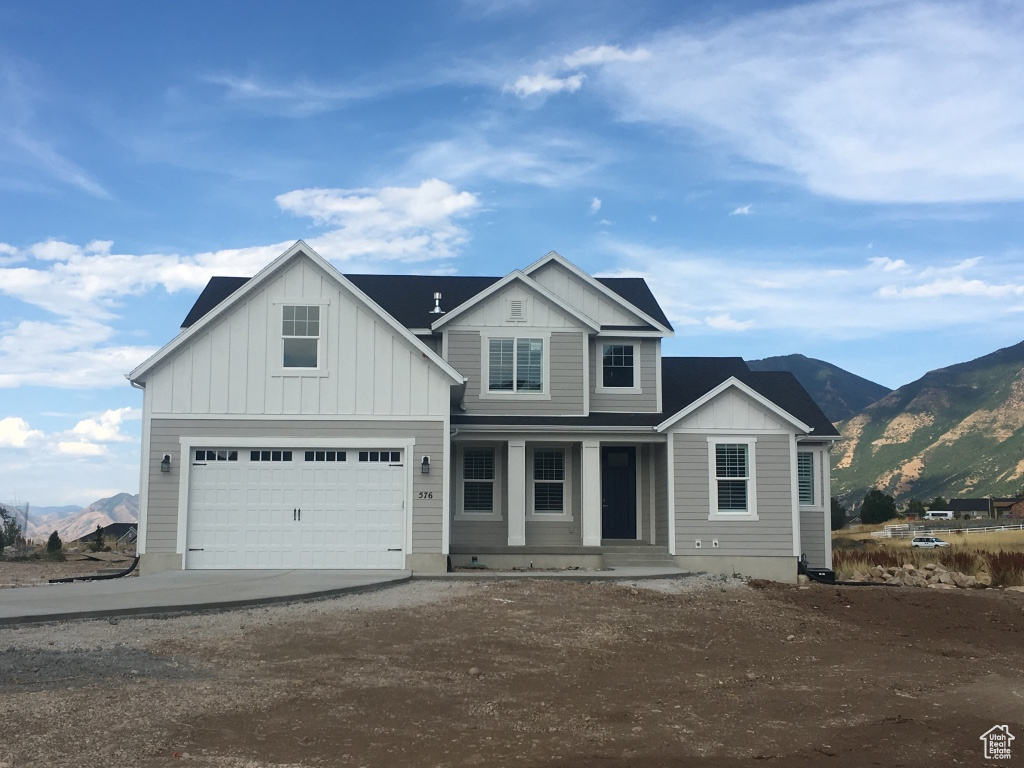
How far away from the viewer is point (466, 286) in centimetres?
2502

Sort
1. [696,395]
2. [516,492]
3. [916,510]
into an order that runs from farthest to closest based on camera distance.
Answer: [916,510] → [696,395] → [516,492]

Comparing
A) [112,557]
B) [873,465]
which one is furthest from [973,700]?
[873,465]

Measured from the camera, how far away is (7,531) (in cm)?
3122

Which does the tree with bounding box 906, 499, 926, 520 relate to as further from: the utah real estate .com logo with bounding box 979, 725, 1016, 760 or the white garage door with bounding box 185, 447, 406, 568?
the utah real estate .com logo with bounding box 979, 725, 1016, 760

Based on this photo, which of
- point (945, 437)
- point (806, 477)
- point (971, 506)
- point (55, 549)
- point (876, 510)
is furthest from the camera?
point (945, 437)

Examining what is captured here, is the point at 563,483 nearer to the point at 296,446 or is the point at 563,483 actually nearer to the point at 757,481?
the point at 757,481

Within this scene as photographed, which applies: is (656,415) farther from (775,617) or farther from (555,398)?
(775,617)

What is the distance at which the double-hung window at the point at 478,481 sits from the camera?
22.0 m

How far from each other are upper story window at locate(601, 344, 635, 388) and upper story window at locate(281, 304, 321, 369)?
706 centimetres

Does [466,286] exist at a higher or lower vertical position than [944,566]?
higher

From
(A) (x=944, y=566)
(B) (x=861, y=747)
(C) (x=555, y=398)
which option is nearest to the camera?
(B) (x=861, y=747)

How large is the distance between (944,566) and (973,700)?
15623 mm

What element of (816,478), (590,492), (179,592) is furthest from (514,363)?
(179,592)

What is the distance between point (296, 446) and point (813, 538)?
1192 cm
